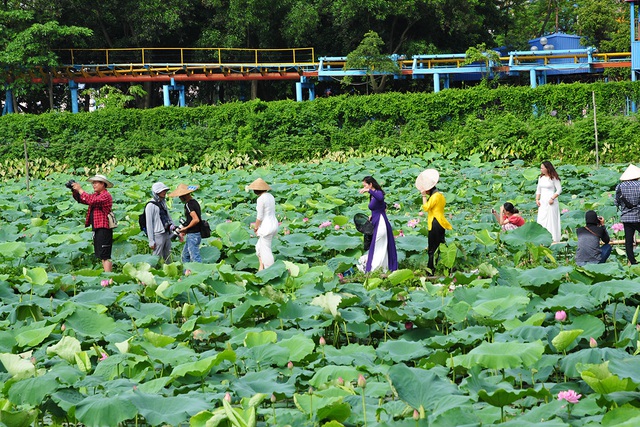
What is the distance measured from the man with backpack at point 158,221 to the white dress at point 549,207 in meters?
4.26

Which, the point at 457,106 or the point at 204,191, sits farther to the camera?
the point at 457,106

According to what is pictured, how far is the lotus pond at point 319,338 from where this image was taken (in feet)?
15.5

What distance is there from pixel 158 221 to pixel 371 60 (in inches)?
782

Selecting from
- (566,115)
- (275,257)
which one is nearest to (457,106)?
(566,115)

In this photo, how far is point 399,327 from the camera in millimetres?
6777

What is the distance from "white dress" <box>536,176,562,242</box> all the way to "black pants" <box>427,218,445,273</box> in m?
1.83

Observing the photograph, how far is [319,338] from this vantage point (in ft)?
21.7

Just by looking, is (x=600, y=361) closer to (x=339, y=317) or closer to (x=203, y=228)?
(x=339, y=317)

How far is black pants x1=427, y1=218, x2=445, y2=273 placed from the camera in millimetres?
9570

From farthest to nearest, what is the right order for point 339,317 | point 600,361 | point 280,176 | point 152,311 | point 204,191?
point 280,176 → point 204,191 → point 152,311 → point 339,317 → point 600,361

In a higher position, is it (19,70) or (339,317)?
(19,70)

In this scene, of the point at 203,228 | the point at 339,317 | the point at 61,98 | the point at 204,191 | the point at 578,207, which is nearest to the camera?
the point at 339,317

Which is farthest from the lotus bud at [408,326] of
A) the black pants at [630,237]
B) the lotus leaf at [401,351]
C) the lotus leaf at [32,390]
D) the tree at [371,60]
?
the tree at [371,60]

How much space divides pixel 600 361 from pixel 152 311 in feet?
11.4
